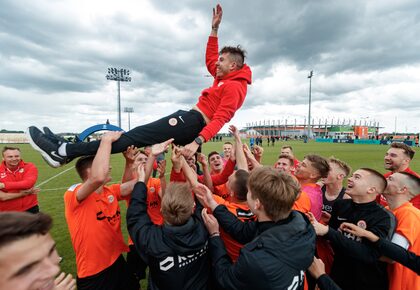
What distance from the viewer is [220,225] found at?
6.60 ft

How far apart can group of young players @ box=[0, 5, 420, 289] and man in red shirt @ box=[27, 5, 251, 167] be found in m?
0.01

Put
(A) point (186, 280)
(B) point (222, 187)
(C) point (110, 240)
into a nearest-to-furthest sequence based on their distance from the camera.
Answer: (A) point (186, 280), (C) point (110, 240), (B) point (222, 187)

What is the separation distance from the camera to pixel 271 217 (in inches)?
66.0

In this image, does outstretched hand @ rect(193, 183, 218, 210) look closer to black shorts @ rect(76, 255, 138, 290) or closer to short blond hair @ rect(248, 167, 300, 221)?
short blond hair @ rect(248, 167, 300, 221)

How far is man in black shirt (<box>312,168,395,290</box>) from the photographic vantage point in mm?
1942

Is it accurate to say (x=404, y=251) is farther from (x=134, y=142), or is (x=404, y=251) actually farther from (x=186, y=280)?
(x=134, y=142)

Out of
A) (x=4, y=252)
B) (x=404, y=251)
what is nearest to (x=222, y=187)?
(x=404, y=251)

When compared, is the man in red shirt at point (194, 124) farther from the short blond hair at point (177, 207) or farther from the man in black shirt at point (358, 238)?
the man in black shirt at point (358, 238)

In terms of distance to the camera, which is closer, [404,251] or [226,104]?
[404,251]

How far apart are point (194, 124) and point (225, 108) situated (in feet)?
1.42

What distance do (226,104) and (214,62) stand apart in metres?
1.07

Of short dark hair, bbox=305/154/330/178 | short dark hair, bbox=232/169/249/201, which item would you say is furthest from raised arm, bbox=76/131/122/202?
short dark hair, bbox=305/154/330/178

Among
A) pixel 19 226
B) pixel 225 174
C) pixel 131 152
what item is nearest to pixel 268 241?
pixel 19 226

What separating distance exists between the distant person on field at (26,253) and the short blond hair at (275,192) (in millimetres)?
1261
